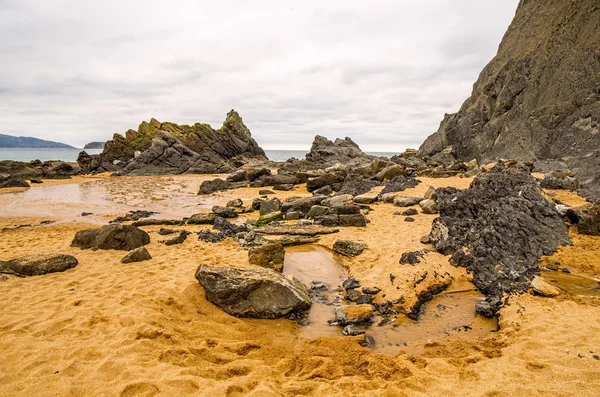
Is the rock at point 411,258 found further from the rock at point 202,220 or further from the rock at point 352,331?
the rock at point 202,220

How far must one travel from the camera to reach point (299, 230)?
12828 millimetres

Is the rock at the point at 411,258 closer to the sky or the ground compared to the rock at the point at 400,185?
closer to the ground

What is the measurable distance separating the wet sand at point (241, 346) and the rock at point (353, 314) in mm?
648

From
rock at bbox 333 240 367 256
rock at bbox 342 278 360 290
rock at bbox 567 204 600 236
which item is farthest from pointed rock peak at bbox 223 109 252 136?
rock at bbox 567 204 600 236

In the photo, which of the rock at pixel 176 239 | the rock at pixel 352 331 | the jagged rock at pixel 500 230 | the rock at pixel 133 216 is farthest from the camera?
the rock at pixel 133 216

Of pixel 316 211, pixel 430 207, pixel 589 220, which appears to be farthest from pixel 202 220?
pixel 589 220

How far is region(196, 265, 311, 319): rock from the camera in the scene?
676cm

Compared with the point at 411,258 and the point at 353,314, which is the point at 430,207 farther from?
the point at 353,314

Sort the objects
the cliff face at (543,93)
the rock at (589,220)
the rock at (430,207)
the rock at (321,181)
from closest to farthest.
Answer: the rock at (589,220)
the rock at (430,207)
the rock at (321,181)
the cliff face at (543,93)

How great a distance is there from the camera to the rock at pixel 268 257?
9.09m

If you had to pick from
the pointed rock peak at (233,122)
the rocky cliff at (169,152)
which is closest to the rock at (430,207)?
the rocky cliff at (169,152)

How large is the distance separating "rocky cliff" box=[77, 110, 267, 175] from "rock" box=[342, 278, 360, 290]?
146 ft

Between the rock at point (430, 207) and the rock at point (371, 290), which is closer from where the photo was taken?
the rock at point (371, 290)

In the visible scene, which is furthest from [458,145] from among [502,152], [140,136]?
[140,136]
